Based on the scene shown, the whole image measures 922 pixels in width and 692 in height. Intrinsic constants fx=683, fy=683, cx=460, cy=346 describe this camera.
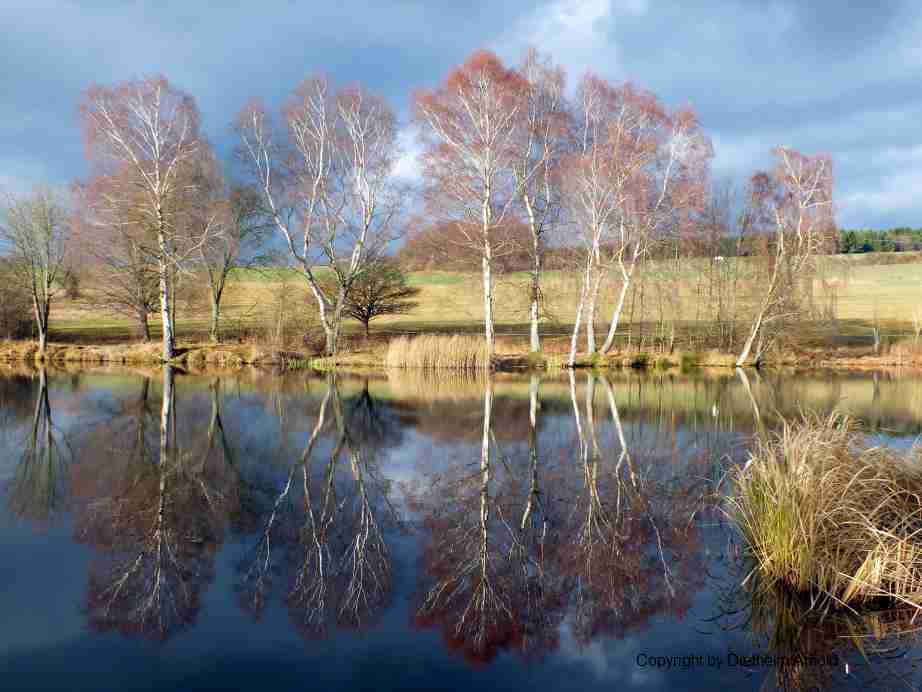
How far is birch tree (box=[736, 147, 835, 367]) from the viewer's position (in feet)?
87.0

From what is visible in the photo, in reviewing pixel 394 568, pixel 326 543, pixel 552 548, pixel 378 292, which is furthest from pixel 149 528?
pixel 378 292

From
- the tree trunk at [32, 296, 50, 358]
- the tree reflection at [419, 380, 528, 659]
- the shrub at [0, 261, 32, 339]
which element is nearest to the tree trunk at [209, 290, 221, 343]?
the tree trunk at [32, 296, 50, 358]

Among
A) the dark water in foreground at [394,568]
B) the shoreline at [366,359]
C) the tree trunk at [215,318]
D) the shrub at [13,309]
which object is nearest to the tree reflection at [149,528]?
the dark water in foreground at [394,568]

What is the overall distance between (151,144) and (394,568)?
81.6ft

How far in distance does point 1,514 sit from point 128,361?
76.7 feet

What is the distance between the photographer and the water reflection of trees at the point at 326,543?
5531 millimetres

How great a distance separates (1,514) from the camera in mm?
7863

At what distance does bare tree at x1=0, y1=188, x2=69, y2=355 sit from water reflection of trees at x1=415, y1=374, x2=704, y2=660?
29027 millimetres

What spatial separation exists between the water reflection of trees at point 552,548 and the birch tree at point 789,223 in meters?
19.9

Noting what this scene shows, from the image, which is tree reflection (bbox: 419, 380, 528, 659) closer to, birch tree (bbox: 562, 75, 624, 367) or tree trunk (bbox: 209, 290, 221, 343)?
birch tree (bbox: 562, 75, 624, 367)

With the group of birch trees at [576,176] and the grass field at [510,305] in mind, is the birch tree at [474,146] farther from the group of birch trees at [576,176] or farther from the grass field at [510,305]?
the grass field at [510,305]

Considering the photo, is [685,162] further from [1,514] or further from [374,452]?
[1,514]

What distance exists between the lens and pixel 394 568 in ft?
20.6

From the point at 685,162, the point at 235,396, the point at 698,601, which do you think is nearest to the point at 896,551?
the point at 698,601
